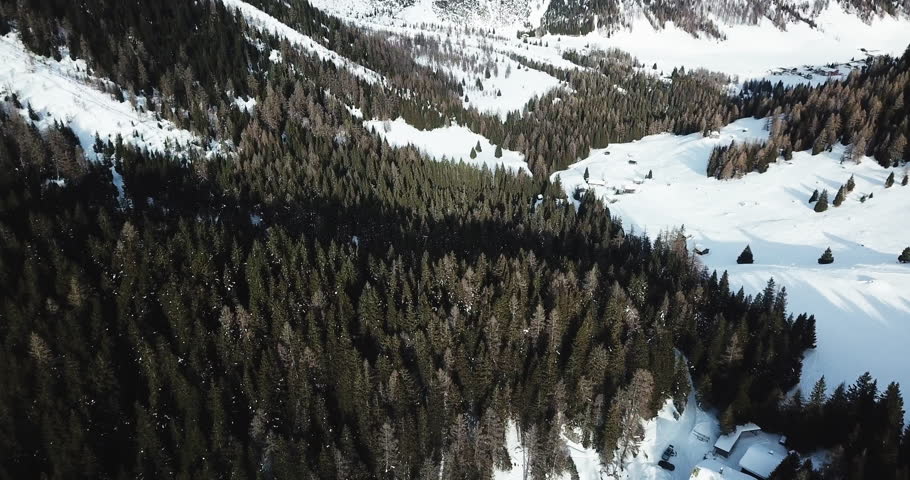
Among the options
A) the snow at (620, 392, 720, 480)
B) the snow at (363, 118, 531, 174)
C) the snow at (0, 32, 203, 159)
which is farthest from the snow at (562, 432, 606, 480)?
the snow at (0, 32, 203, 159)

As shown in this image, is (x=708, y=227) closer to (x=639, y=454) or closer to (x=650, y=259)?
(x=650, y=259)

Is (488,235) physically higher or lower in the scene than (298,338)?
lower

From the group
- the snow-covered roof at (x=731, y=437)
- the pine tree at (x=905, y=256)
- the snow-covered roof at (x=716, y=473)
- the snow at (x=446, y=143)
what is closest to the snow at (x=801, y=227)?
the pine tree at (x=905, y=256)

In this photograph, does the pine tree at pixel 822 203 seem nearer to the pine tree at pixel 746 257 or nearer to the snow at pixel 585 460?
the pine tree at pixel 746 257

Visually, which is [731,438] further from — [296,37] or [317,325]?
[296,37]

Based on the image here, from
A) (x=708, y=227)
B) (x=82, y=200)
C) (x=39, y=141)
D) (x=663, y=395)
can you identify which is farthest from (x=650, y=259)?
(x=39, y=141)

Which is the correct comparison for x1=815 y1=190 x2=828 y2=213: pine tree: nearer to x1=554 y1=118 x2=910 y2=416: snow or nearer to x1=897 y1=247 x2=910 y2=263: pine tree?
x1=554 y1=118 x2=910 y2=416: snow

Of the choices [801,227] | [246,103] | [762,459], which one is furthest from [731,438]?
[246,103]
